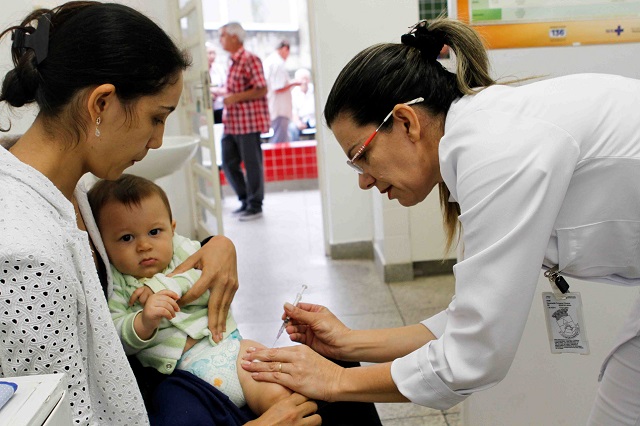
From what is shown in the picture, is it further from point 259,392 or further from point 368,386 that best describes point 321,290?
point 368,386

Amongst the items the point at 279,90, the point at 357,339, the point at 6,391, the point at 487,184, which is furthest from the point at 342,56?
the point at 279,90

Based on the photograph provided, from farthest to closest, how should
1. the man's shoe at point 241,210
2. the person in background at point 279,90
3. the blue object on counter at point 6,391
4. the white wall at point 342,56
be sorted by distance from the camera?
the person in background at point 279,90 < the man's shoe at point 241,210 < the white wall at point 342,56 < the blue object on counter at point 6,391

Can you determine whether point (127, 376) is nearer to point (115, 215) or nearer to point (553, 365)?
point (115, 215)

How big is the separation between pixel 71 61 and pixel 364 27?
3.23m

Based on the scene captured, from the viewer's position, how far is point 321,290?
4.10 metres

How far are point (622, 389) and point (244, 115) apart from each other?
16.8 feet

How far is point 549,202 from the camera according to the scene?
1074 mm

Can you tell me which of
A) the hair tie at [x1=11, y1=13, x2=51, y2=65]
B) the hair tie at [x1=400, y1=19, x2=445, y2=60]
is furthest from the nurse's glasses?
the hair tie at [x1=11, y1=13, x2=51, y2=65]

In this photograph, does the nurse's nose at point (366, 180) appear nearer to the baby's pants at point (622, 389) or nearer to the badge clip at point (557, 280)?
the badge clip at point (557, 280)

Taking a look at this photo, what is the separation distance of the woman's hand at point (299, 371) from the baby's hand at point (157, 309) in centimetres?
22

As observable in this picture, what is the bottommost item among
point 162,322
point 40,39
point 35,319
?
point 162,322

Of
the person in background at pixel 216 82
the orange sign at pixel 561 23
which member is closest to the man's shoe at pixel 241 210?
the person in background at pixel 216 82

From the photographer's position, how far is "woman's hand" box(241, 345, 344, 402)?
1.37 m

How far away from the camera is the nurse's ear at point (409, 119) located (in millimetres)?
1243
